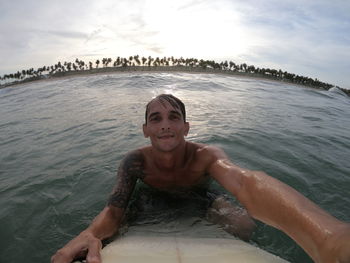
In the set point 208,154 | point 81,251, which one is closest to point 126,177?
point 208,154

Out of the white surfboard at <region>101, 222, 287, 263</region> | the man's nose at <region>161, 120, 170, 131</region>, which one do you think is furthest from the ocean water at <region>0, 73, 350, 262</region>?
the man's nose at <region>161, 120, 170, 131</region>

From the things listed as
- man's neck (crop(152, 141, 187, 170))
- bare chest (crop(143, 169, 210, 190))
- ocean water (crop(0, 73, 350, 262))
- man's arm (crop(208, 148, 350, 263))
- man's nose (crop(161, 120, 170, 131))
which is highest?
man's nose (crop(161, 120, 170, 131))

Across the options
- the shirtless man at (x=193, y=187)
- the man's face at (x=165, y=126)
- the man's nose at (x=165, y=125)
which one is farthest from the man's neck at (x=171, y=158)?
the man's nose at (x=165, y=125)

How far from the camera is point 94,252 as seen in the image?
7.15ft

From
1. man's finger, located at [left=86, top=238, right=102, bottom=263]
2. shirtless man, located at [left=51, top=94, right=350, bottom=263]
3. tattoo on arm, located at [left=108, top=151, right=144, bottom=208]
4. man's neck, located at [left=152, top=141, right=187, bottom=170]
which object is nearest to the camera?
shirtless man, located at [left=51, top=94, right=350, bottom=263]

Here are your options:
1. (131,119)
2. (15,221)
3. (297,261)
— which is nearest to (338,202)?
(297,261)

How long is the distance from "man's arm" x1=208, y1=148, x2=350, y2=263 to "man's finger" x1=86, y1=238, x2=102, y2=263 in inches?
46.9

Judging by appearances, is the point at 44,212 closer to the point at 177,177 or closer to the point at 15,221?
the point at 15,221

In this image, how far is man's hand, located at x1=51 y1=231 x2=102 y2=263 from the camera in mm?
2135

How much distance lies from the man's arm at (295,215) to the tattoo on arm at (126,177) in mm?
1146

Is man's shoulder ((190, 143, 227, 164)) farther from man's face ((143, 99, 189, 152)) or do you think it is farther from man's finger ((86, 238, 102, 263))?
man's finger ((86, 238, 102, 263))

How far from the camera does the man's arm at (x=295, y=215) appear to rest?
57.6 inches

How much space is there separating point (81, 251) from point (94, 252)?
0.12 m

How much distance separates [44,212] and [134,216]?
130 cm
